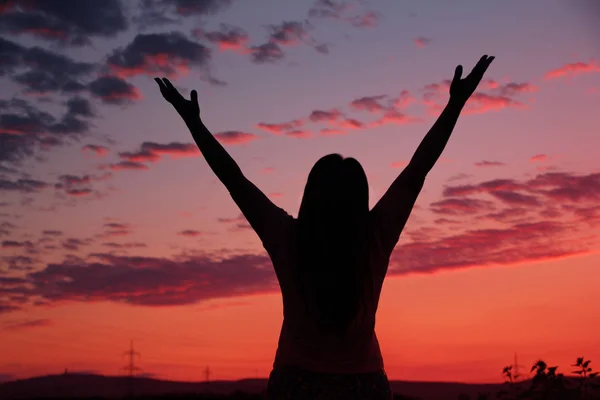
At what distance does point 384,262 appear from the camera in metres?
3.62

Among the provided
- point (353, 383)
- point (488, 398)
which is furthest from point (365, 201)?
point (488, 398)

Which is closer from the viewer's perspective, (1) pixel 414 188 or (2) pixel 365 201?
(2) pixel 365 201

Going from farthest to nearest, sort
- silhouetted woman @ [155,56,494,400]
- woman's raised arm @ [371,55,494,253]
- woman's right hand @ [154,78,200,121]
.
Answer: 1. woman's right hand @ [154,78,200,121]
2. woman's raised arm @ [371,55,494,253]
3. silhouetted woman @ [155,56,494,400]

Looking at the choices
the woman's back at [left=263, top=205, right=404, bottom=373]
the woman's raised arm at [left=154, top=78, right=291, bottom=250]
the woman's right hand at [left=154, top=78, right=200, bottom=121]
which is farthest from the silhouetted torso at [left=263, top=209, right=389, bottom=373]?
the woman's right hand at [left=154, top=78, right=200, bottom=121]

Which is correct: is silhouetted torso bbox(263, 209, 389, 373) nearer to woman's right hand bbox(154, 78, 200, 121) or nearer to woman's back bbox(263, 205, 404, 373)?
woman's back bbox(263, 205, 404, 373)

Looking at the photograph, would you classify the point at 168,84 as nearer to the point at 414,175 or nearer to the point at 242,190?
the point at 242,190

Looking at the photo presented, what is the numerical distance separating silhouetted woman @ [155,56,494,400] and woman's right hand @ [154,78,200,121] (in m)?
1.11

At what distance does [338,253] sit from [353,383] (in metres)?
0.59

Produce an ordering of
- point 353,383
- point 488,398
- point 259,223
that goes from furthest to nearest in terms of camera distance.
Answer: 1. point 488,398
2. point 259,223
3. point 353,383

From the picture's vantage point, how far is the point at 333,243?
11.3 ft

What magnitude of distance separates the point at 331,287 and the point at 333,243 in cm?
20

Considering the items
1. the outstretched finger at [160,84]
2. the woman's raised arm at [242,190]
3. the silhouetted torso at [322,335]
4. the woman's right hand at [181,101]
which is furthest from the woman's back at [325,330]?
the outstretched finger at [160,84]

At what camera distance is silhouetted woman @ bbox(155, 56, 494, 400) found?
3.40 m

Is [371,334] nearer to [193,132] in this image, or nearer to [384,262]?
[384,262]
